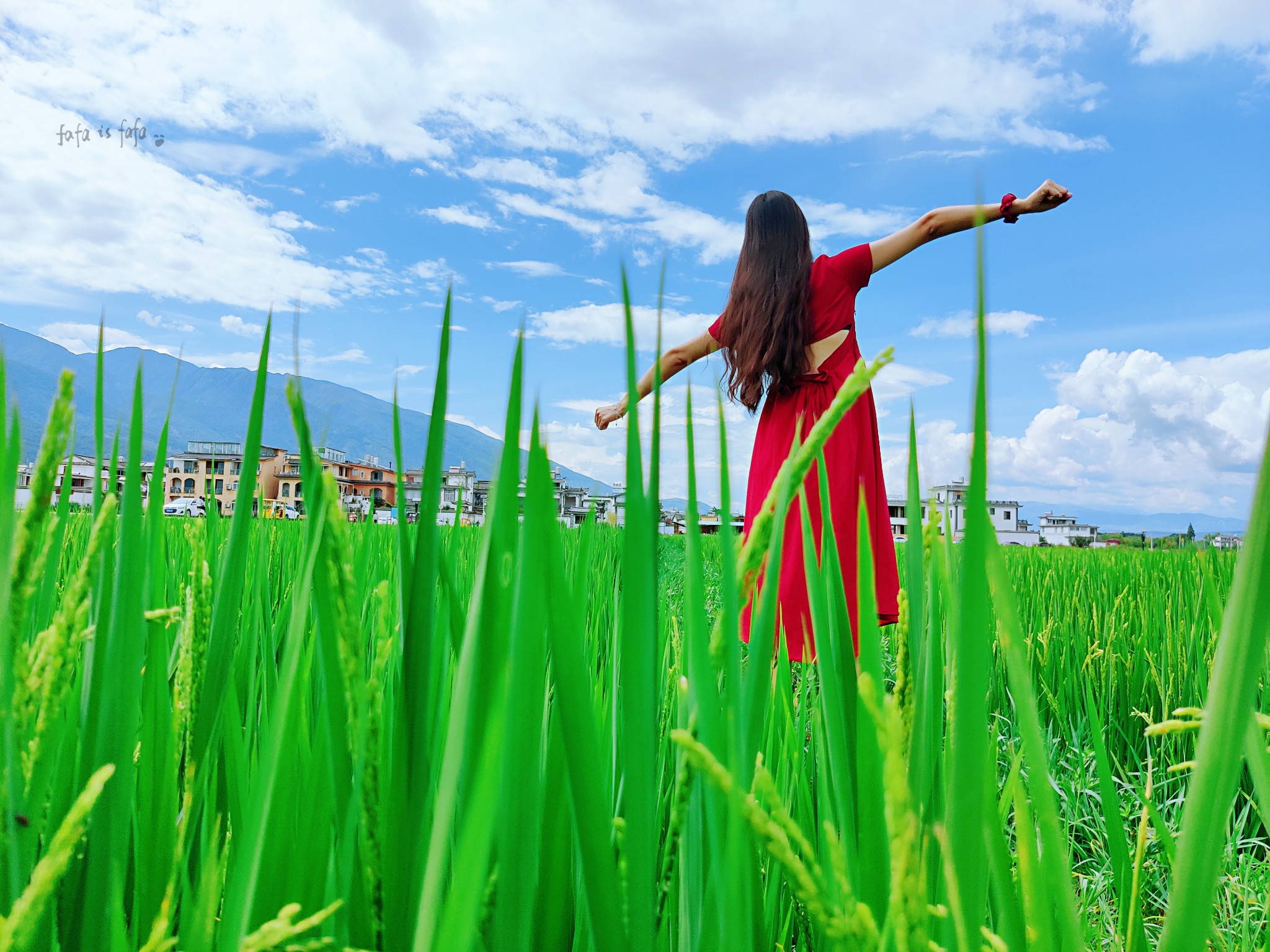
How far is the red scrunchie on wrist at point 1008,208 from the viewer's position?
2.62m

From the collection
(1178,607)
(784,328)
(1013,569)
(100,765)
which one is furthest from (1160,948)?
(1013,569)

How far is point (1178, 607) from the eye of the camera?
268 centimetres

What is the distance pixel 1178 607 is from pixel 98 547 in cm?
319

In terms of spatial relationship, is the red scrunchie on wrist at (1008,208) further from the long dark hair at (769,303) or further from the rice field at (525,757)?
the rice field at (525,757)

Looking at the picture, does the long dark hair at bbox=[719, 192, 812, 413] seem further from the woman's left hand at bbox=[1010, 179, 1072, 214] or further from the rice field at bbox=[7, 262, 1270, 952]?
the rice field at bbox=[7, 262, 1270, 952]

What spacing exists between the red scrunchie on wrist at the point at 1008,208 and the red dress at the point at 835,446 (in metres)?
0.46

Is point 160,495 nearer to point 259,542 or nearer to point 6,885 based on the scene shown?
point 6,885

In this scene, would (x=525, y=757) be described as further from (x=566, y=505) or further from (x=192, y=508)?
(x=192, y=508)

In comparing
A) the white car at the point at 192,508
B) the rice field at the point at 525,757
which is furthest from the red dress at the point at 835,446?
the rice field at the point at 525,757

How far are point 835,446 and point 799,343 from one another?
0.39 meters

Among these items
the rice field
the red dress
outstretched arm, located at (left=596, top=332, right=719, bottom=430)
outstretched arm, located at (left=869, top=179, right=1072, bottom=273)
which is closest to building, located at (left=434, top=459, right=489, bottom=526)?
the rice field

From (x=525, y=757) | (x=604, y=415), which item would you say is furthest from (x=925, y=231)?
(x=525, y=757)

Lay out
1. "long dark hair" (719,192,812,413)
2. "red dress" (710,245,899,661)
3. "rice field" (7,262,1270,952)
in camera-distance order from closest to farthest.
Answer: "rice field" (7,262,1270,952), "red dress" (710,245,899,661), "long dark hair" (719,192,812,413)

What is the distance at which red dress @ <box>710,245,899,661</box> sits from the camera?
2400mm
